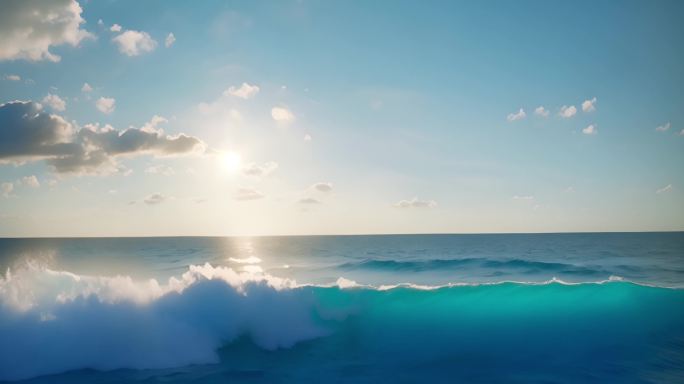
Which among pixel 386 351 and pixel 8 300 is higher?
pixel 8 300

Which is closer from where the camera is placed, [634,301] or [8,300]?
[8,300]

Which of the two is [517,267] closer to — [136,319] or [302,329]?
[302,329]

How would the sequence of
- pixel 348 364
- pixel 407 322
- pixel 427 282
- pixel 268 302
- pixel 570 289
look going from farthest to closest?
pixel 427 282 < pixel 570 289 < pixel 407 322 < pixel 268 302 < pixel 348 364

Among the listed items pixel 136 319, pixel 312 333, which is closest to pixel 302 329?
pixel 312 333

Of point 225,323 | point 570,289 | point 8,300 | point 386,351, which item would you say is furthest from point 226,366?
point 570,289

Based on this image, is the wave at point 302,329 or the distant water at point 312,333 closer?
the distant water at point 312,333

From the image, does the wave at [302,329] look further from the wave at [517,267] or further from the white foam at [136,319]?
the wave at [517,267]

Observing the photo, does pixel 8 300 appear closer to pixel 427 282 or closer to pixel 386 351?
pixel 386 351

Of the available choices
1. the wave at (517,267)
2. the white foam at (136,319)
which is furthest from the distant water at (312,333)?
the wave at (517,267)

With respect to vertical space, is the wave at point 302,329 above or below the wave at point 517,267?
above
